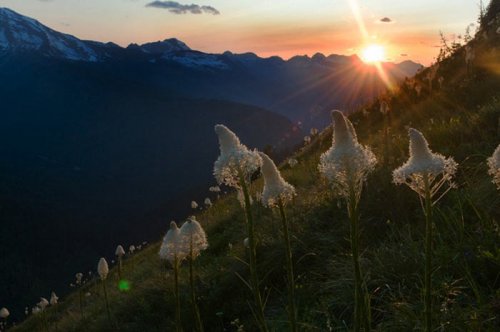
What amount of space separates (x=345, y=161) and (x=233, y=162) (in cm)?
84

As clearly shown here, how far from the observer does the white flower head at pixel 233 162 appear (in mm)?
3162

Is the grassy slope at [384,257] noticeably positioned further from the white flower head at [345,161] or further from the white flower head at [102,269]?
the white flower head at [345,161]

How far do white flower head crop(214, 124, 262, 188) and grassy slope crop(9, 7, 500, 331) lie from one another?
0.71m

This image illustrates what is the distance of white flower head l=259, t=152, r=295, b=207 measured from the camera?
128 inches

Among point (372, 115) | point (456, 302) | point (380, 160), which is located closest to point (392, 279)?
point (456, 302)

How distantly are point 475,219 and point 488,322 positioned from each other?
199 centimetres

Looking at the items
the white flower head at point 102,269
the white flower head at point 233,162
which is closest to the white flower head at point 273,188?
the white flower head at point 233,162

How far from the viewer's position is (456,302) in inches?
159

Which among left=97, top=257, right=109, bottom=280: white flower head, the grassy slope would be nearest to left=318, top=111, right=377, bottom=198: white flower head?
the grassy slope

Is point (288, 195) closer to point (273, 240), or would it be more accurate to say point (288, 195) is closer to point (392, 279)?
Answer: point (392, 279)

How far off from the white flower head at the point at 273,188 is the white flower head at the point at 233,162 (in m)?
0.17

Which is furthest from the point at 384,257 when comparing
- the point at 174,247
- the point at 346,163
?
the point at 346,163

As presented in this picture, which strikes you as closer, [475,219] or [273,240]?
[475,219]

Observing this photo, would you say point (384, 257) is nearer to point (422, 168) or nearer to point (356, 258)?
point (422, 168)
